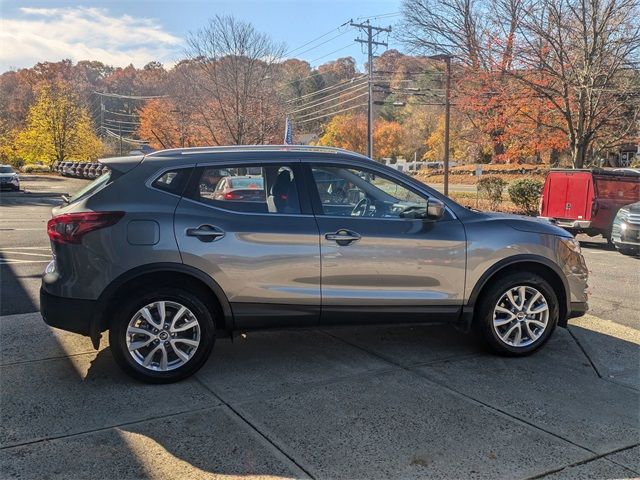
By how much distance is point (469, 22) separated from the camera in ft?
63.4

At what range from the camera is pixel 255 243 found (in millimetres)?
4109

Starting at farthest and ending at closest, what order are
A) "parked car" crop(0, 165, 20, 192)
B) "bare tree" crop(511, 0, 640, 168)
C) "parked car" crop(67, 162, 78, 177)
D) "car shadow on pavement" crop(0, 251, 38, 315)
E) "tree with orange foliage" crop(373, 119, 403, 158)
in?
"tree with orange foliage" crop(373, 119, 403, 158)
"parked car" crop(67, 162, 78, 177)
"parked car" crop(0, 165, 20, 192)
"bare tree" crop(511, 0, 640, 168)
"car shadow on pavement" crop(0, 251, 38, 315)

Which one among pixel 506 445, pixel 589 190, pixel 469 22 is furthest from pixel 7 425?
pixel 469 22

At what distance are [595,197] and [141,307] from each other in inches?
461

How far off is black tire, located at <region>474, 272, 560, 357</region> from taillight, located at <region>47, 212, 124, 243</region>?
2.93 meters

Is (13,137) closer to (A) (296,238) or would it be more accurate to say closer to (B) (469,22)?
(B) (469,22)

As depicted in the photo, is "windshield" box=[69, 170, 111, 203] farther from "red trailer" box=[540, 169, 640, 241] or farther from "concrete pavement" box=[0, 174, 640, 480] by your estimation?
"red trailer" box=[540, 169, 640, 241]

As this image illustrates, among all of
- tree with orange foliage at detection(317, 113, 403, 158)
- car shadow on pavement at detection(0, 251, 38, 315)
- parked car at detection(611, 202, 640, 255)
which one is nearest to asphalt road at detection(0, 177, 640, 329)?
car shadow on pavement at detection(0, 251, 38, 315)

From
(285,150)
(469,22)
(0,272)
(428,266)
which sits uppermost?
(469,22)

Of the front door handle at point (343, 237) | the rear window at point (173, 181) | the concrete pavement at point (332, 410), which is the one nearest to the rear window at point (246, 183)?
the rear window at point (173, 181)

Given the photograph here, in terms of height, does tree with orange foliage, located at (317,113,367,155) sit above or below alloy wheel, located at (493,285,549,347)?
above

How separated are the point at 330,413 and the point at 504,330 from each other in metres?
1.85

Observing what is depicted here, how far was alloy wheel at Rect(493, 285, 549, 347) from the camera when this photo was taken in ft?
15.2

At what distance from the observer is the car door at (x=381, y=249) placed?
428 cm
